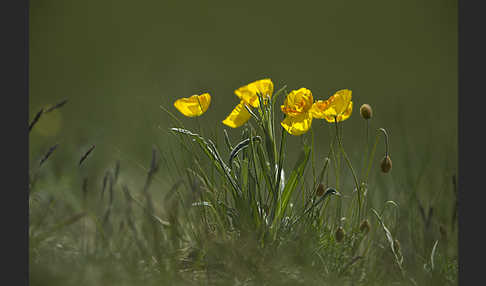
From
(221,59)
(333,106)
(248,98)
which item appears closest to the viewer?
(333,106)

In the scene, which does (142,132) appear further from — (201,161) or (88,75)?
(201,161)

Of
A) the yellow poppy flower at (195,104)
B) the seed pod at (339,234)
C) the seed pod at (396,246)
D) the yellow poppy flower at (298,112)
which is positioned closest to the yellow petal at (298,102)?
the yellow poppy flower at (298,112)

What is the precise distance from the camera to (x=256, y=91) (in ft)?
4.96

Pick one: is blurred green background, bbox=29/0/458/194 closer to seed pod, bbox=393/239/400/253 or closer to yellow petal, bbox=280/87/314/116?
seed pod, bbox=393/239/400/253

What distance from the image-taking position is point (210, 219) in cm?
158

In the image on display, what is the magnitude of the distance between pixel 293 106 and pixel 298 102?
2cm

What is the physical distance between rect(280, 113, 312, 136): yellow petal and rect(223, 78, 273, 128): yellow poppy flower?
0.11 metres

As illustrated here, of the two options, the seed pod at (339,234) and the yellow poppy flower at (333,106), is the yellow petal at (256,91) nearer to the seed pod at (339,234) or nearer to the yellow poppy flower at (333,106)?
the yellow poppy flower at (333,106)

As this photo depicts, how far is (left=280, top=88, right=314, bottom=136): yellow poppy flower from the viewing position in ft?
4.71

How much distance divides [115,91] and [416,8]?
1.89m

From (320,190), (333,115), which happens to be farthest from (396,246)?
(333,115)

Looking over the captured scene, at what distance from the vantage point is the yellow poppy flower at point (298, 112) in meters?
1.44

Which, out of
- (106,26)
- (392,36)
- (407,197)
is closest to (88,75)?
(106,26)

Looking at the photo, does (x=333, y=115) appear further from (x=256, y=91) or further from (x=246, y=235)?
(x=246, y=235)
